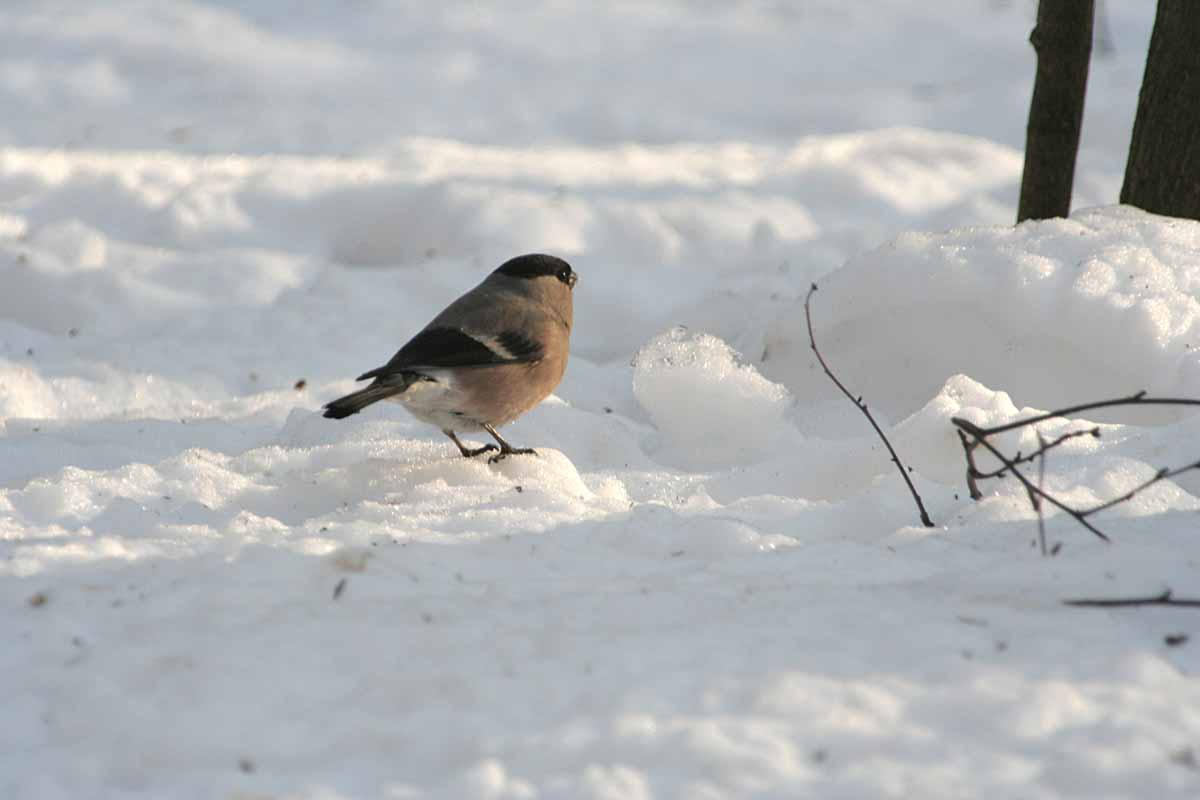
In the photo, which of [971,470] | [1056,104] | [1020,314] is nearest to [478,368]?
[971,470]

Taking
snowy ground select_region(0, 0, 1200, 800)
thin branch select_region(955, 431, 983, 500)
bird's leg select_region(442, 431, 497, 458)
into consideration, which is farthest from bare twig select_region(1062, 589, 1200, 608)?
bird's leg select_region(442, 431, 497, 458)

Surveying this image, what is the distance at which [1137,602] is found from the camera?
292 cm

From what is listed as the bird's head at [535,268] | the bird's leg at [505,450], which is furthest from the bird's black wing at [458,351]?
the bird's head at [535,268]

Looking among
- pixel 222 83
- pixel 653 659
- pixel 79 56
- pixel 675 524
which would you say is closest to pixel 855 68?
pixel 222 83

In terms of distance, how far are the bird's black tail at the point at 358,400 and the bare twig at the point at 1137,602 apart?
244cm

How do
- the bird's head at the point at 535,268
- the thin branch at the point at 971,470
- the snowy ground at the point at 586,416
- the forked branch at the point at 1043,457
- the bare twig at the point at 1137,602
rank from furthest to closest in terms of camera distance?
1. the bird's head at the point at 535,268
2. the thin branch at the point at 971,470
3. the forked branch at the point at 1043,457
4. the bare twig at the point at 1137,602
5. the snowy ground at the point at 586,416

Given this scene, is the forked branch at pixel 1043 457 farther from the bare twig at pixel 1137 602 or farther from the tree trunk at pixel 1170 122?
the tree trunk at pixel 1170 122

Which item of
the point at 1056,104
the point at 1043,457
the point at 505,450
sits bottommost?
the point at 505,450

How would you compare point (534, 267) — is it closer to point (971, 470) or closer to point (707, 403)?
point (707, 403)

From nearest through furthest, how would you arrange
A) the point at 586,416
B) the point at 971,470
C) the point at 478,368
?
the point at 971,470, the point at 478,368, the point at 586,416

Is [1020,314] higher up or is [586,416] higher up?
[1020,314]

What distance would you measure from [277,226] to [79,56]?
2.55 metres

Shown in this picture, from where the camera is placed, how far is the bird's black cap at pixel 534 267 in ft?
17.7

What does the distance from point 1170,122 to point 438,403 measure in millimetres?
3084
